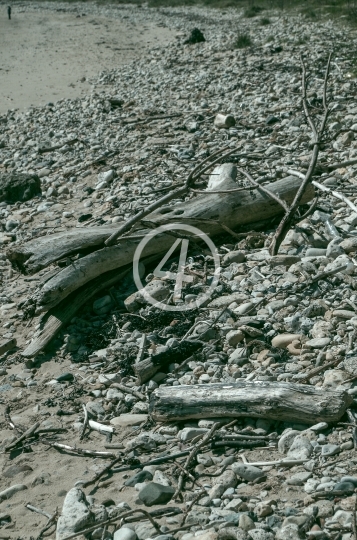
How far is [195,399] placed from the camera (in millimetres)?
3832

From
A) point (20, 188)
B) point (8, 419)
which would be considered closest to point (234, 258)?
point (8, 419)

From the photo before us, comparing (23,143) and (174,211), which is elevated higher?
(174,211)

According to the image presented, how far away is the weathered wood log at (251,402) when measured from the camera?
3535 millimetres

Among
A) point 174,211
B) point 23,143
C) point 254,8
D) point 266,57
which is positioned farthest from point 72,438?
Answer: point 254,8

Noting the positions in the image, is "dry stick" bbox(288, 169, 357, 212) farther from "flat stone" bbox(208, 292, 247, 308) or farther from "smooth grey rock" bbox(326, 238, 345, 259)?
"flat stone" bbox(208, 292, 247, 308)

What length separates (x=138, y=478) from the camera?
140 inches

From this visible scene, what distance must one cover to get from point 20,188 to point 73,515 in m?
5.74

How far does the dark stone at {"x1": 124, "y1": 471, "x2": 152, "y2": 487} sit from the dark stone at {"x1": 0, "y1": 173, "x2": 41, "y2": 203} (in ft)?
17.8

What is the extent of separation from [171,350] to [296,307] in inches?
34.2

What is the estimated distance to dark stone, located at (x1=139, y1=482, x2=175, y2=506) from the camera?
3336 millimetres

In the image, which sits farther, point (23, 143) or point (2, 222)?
point (23, 143)

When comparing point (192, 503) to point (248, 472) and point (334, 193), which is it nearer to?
point (248, 472)

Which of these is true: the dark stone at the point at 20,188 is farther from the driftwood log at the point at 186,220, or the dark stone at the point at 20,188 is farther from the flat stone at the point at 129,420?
the flat stone at the point at 129,420

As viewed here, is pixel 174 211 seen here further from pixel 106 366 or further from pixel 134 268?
pixel 106 366
